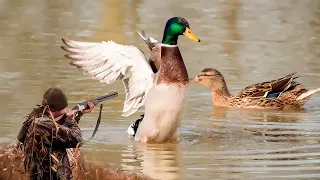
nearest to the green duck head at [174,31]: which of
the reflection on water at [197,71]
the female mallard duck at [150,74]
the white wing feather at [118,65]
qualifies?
the female mallard duck at [150,74]

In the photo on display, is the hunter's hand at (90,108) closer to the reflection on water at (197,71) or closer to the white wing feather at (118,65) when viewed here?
the reflection on water at (197,71)

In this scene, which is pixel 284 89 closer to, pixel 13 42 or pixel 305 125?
pixel 305 125

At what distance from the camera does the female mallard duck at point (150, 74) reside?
983 centimetres

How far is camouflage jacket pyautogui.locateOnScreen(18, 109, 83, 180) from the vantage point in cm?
675

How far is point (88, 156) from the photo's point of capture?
9.18 meters

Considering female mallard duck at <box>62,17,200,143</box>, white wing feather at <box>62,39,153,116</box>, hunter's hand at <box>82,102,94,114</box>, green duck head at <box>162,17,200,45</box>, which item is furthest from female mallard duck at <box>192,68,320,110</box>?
hunter's hand at <box>82,102,94,114</box>

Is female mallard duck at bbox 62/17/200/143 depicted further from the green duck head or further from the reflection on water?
the reflection on water

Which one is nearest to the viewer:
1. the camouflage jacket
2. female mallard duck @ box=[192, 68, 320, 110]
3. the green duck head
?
the camouflage jacket

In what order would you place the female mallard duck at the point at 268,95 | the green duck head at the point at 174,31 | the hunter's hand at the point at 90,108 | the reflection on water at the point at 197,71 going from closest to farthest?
the hunter's hand at the point at 90,108 → the reflection on water at the point at 197,71 → the green duck head at the point at 174,31 → the female mallard duck at the point at 268,95

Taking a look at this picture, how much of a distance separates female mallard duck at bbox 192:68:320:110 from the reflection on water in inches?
7.4

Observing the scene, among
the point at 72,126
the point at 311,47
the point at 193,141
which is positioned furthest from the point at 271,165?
the point at 311,47

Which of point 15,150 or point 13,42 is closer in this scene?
point 15,150

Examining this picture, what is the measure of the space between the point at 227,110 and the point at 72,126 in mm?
5807

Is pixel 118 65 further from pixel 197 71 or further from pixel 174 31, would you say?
pixel 197 71
